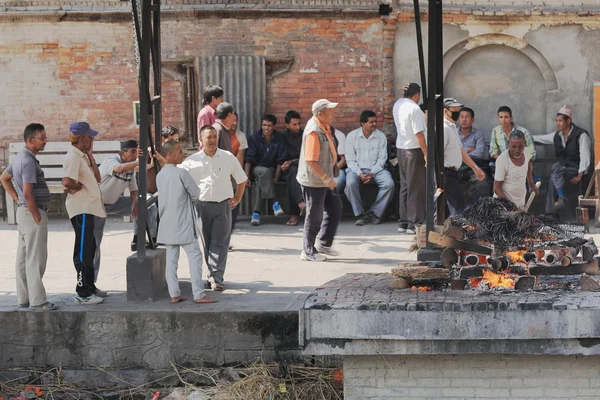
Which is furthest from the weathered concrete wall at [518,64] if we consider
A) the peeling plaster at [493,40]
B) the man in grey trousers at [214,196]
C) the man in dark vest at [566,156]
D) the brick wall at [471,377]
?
the brick wall at [471,377]

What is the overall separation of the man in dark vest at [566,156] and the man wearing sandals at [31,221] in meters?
8.04

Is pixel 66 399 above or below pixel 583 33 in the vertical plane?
below

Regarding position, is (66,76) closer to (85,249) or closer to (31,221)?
(85,249)

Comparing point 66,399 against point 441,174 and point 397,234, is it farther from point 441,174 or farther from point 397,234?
point 397,234

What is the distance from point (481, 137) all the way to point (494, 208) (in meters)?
7.17

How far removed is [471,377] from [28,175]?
377 cm

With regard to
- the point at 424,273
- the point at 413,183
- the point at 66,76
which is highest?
the point at 66,76

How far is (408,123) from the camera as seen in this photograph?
40.3ft

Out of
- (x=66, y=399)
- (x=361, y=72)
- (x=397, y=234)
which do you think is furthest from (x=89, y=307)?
(x=361, y=72)

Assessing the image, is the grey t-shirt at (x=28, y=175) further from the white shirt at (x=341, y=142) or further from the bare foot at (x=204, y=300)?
the white shirt at (x=341, y=142)

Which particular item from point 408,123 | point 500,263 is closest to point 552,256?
point 500,263

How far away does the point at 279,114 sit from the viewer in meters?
15.1

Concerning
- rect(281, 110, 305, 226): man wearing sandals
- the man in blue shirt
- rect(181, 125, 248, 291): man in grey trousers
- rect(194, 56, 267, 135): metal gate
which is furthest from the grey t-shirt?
the man in blue shirt

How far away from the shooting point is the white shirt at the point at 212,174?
9.37 m
